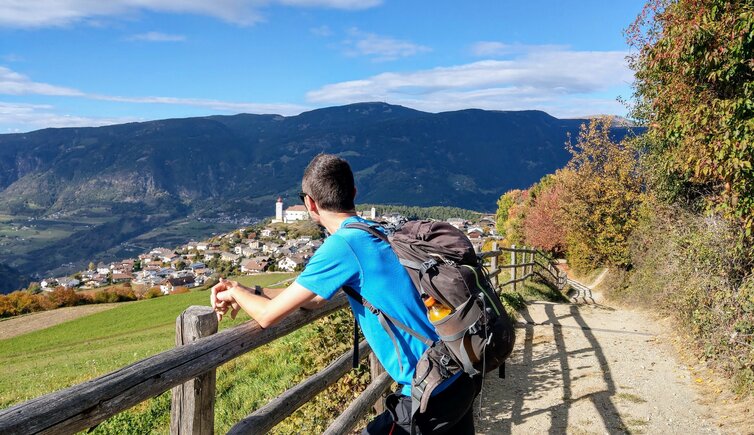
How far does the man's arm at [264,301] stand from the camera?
2283 millimetres

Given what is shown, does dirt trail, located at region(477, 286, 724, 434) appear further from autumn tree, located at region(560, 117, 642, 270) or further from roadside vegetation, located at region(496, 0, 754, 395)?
autumn tree, located at region(560, 117, 642, 270)

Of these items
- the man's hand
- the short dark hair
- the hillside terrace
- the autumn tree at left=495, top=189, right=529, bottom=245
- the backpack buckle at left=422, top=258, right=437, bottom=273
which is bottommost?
the hillside terrace

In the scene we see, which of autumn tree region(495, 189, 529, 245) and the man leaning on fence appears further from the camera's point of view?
autumn tree region(495, 189, 529, 245)

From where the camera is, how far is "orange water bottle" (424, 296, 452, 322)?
229 centimetres

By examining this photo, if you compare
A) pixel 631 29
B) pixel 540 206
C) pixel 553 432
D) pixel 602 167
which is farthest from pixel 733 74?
pixel 540 206

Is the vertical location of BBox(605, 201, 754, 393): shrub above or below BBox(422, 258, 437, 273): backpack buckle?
below

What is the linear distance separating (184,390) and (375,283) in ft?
3.09

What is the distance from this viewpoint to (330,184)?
8.04 feet

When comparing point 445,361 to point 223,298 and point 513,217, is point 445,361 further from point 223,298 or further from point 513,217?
point 513,217

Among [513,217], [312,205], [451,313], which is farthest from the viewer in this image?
[513,217]

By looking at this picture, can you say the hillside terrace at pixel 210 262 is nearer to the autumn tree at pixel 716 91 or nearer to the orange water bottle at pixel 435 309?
the autumn tree at pixel 716 91

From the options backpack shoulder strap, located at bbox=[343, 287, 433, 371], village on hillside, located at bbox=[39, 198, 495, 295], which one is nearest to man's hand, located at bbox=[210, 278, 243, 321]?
backpack shoulder strap, located at bbox=[343, 287, 433, 371]

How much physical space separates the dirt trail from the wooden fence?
3.01 meters

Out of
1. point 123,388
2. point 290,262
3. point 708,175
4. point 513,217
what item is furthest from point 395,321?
point 290,262
